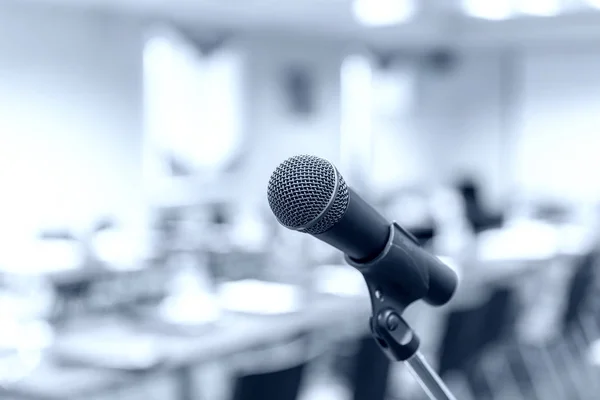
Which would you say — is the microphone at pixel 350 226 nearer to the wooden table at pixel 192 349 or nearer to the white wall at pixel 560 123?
the wooden table at pixel 192 349

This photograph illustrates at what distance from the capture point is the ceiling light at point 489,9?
9.00 meters

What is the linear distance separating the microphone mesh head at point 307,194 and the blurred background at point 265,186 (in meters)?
1.28

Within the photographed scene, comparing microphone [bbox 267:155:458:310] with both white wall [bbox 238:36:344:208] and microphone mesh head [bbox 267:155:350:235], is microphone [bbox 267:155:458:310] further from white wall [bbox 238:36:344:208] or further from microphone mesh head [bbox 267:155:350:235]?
white wall [bbox 238:36:344:208]

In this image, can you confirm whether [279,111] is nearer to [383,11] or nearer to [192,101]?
[192,101]

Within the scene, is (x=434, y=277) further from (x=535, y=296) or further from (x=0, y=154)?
(x=0, y=154)

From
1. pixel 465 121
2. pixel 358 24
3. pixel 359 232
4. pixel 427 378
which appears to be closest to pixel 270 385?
pixel 427 378

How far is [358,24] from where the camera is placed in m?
10.1

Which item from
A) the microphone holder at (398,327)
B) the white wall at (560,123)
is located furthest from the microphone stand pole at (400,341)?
the white wall at (560,123)

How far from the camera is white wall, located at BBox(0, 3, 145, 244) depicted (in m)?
7.50

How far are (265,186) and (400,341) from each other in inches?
238

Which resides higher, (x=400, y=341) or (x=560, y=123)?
(x=400, y=341)

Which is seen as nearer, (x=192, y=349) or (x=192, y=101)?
(x=192, y=349)

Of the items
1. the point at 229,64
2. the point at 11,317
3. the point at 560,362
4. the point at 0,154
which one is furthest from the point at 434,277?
the point at 229,64

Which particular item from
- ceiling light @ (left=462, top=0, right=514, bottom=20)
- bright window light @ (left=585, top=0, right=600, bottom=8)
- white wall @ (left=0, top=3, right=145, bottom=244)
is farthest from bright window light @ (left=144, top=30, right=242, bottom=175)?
bright window light @ (left=585, top=0, right=600, bottom=8)
